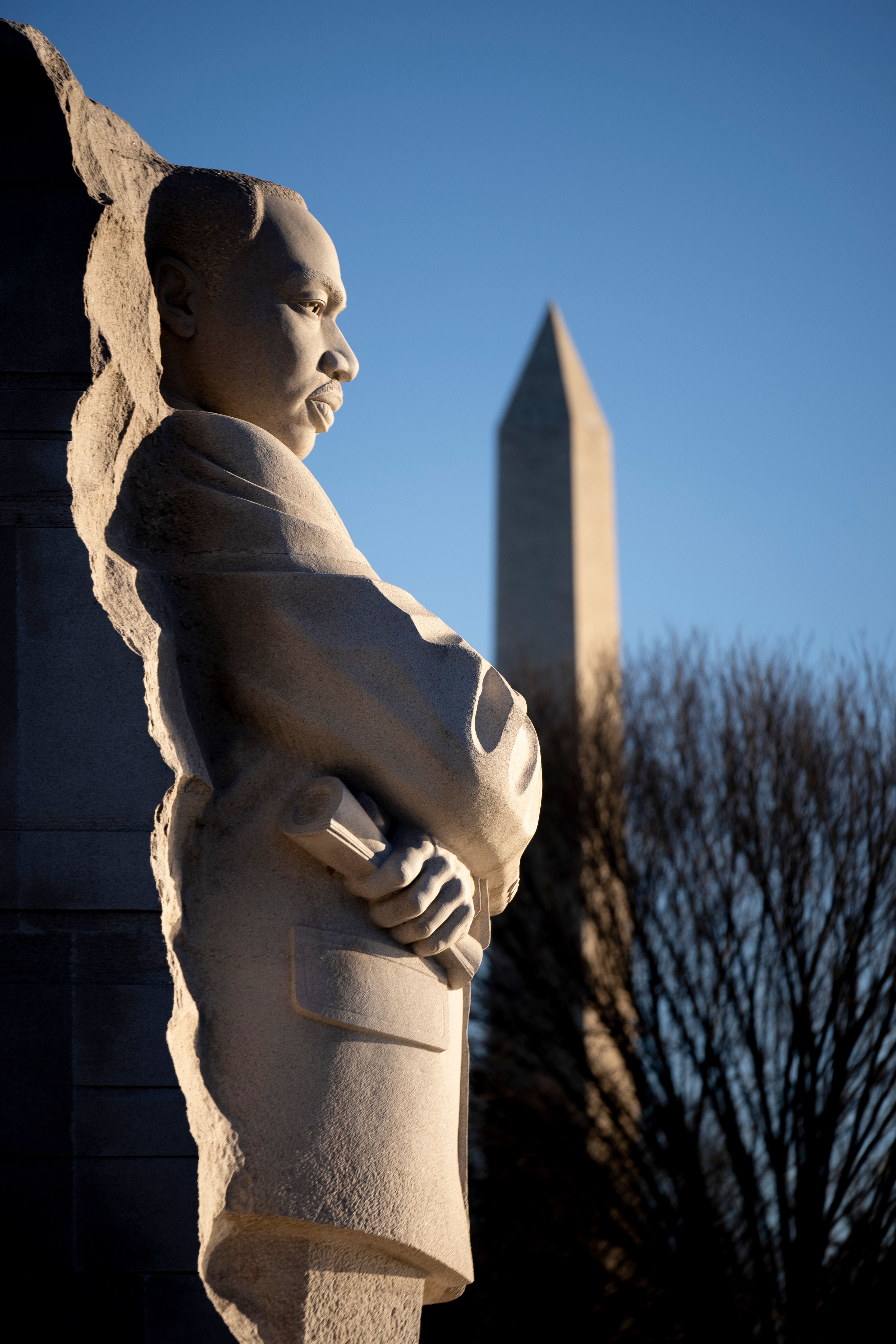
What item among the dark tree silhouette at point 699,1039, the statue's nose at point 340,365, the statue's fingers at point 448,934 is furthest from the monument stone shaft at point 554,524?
the statue's fingers at point 448,934

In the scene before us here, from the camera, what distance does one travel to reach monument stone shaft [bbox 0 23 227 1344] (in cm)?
235

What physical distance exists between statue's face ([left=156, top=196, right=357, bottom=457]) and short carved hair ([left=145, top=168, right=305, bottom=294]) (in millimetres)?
23

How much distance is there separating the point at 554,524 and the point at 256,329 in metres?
18.5

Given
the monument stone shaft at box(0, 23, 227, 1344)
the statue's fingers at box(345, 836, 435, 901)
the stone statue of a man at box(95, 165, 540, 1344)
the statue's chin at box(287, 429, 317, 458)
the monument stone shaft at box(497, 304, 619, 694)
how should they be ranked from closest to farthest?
the monument stone shaft at box(0, 23, 227, 1344), the stone statue of a man at box(95, 165, 540, 1344), the statue's fingers at box(345, 836, 435, 901), the statue's chin at box(287, 429, 317, 458), the monument stone shaft at box(497, 304, 619, 694)

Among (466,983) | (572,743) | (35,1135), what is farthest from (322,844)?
(572,743)

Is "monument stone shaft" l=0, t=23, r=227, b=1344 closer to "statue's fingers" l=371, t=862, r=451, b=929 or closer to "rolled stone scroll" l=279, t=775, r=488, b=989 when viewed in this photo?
"rolled stone scroll" l=279, t=775, r=488, b=989

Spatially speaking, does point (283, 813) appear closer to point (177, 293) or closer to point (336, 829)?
point (336, 829)

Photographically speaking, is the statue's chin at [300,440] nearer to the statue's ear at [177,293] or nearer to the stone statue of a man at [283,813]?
the stone statue of a man at [283,813]

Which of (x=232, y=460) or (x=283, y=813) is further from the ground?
(x=232, y=460)

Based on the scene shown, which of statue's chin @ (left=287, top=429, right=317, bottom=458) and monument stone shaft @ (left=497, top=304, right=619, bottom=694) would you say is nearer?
statue's chin @ (left=287, top=429, right=317, bottom=458)

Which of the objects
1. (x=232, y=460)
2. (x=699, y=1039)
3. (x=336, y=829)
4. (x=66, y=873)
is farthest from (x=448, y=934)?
(x=699, y=1039)

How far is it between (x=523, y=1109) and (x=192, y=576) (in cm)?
923

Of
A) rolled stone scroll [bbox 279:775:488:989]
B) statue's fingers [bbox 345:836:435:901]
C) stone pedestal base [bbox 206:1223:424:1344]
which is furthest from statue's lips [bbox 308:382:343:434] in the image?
stone pedestal base [bbox 206:1223:424:1344]

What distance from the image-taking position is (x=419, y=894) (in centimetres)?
267
